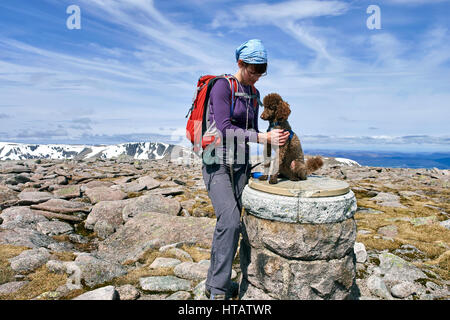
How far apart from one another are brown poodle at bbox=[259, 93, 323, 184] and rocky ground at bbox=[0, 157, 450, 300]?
2757 mm

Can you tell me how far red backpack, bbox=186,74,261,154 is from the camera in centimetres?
429

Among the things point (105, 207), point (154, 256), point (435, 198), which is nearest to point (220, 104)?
point (154, 256)

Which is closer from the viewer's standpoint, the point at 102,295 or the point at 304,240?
the point at 304,240

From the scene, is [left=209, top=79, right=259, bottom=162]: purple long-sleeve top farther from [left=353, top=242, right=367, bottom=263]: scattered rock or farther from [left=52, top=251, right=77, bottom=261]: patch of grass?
[left=52, top=251, right=77, bottom=261]: patch of grass

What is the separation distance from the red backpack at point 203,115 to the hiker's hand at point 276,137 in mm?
665

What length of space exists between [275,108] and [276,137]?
1.92 feet

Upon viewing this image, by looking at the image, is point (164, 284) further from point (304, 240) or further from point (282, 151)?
point (282, 151)

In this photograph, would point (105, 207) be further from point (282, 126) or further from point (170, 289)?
point (282, 126)

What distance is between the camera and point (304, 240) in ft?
12.4

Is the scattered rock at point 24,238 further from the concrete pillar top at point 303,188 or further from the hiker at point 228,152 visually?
the concrete pillar top at point 303,188

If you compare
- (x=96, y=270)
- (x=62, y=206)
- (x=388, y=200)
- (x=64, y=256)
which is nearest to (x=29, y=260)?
(x=64, y=256)

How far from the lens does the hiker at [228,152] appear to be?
4.11 metres

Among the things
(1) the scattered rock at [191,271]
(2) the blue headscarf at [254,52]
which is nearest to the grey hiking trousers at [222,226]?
(1) the scattered rock at [191,271]

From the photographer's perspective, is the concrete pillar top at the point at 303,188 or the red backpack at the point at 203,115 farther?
the red backpack at the point at 203,115
